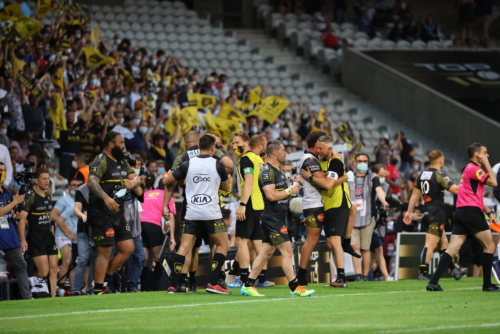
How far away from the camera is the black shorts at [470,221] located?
1104 centimetres

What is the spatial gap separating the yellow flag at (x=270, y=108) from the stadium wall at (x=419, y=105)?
315 inches

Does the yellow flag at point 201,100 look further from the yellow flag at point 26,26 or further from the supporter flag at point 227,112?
the yellow flag at point 26,26

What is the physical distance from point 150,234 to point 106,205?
10.4 feet

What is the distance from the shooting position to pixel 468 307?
9.28 meters

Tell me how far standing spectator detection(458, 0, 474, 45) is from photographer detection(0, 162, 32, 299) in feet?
79.5

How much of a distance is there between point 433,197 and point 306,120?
10.3 meters

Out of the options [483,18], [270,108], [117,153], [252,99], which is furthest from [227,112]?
[483,18]

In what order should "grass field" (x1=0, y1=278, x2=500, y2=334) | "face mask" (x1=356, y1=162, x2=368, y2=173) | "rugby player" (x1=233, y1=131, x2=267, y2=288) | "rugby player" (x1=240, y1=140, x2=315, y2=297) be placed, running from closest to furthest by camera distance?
"grass field" (x1=0, y1=278, x2=500, y2=334)
"rugby player" (x1=240, y1=140, x2=315, y2=297)
"rugby player" (x1=233, y1=131, x2=267, y2=288)
"face mask" (x1=356, y1=162, x2=368, y2=173)

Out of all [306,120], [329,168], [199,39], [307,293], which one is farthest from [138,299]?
[199,39]

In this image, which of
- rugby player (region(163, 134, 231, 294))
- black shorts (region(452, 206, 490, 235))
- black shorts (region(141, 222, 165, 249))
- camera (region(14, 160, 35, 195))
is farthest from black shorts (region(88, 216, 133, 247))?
black shorts (region(452, 206, 490, 235))

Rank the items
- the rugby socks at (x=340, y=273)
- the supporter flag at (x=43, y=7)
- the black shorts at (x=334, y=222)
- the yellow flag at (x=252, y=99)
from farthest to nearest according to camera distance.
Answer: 1. the yellow flag at (x=252, y=99)
2. the supporter flag at (x=43, y=7)
3. the rugby socks at (x=340, y=273)
4. the black shorts at (x=334, y=222)

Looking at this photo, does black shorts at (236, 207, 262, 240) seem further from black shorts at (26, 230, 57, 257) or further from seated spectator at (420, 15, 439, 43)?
seated spectator at (420, 15, 439, 43)

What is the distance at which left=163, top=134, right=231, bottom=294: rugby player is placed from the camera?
35.2 feet

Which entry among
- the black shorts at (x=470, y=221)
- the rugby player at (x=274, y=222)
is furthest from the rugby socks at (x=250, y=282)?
the black shorts at (x=470, y=221)
